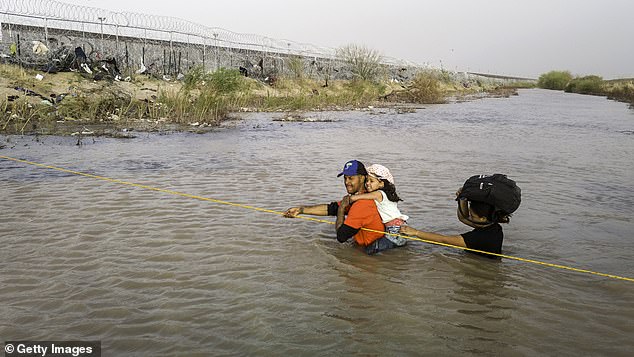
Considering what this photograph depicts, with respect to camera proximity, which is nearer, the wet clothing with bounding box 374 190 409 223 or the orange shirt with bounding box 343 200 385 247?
the orange shirt with bounding box 343 200 385 247

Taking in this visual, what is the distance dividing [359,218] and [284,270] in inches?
33.8

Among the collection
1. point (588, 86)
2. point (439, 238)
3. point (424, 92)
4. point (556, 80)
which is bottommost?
point (439, 238)

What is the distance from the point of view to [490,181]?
14.8 feet

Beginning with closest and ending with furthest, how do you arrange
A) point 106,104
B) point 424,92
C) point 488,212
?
1. point 488,212
2. point 106,104
3. point 424,92

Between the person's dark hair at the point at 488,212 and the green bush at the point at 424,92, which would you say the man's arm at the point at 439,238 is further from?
the green bush at the point at 424,92

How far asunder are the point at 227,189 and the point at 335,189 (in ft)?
5.42

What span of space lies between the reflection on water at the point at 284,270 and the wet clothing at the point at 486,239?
0.50ft

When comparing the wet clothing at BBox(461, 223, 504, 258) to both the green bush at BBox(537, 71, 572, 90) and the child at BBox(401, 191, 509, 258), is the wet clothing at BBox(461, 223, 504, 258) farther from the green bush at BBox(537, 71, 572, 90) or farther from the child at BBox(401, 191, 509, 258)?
the green bush at BBox(537, 71, 572, 90)

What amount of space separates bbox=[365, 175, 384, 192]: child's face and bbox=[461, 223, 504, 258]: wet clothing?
946 mm

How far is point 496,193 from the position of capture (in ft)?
14.5

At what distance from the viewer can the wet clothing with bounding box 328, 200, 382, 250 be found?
468 cm

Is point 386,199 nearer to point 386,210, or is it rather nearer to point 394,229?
point 386,210
